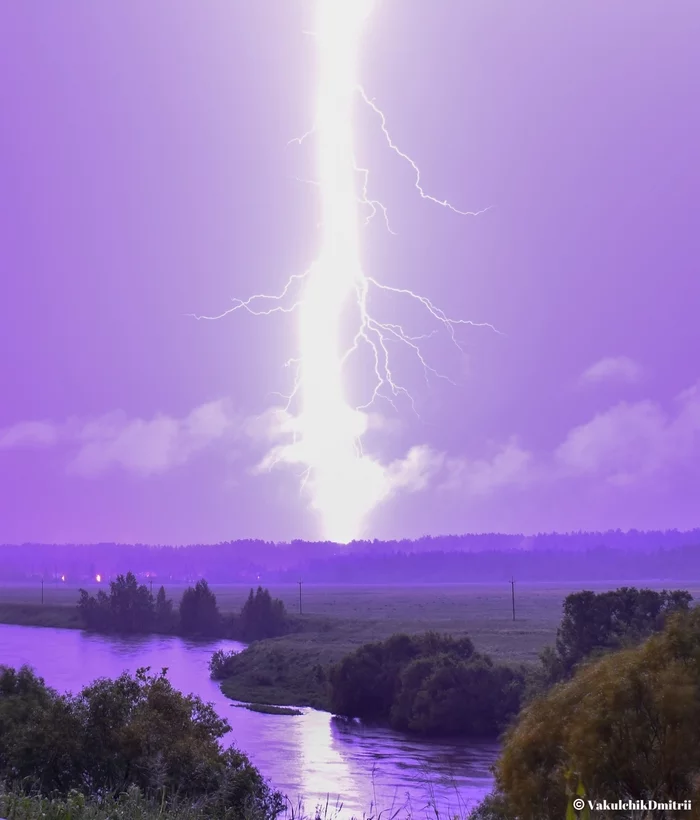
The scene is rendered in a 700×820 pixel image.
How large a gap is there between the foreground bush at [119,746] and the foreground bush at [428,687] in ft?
111

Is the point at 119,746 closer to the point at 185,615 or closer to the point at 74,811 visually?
the point at 74,811

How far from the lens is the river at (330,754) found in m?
33.8

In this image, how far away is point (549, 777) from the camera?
51.5 feet

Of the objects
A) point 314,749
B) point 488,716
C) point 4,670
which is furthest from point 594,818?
point 488,716

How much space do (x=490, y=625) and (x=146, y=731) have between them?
9611cm

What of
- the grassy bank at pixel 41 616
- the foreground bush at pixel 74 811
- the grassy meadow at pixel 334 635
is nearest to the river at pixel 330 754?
the grassy meadow at pixel 334 635

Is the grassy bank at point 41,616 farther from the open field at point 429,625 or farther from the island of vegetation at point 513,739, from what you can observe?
the island of vegetation at point 513,739

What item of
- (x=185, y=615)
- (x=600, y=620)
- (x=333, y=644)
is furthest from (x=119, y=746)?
(x=185, y=615)

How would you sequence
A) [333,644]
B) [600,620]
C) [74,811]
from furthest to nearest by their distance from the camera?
1. [333,644]
2. [600,620]
3. [74,811]

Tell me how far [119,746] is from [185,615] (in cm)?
10214

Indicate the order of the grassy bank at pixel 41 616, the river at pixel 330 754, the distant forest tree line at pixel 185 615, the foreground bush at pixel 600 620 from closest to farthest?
1. the river at pixel 330 754
2. the foreground bush at pixel 600 620
3. the distant forest tree line at pixel 185 615
4. the grassy bank at pixel 41 616

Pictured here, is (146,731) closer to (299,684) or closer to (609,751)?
(609,751)

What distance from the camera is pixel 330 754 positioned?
47000 millimetres

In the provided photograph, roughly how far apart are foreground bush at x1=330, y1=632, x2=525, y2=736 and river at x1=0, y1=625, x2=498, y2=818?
2.48m
